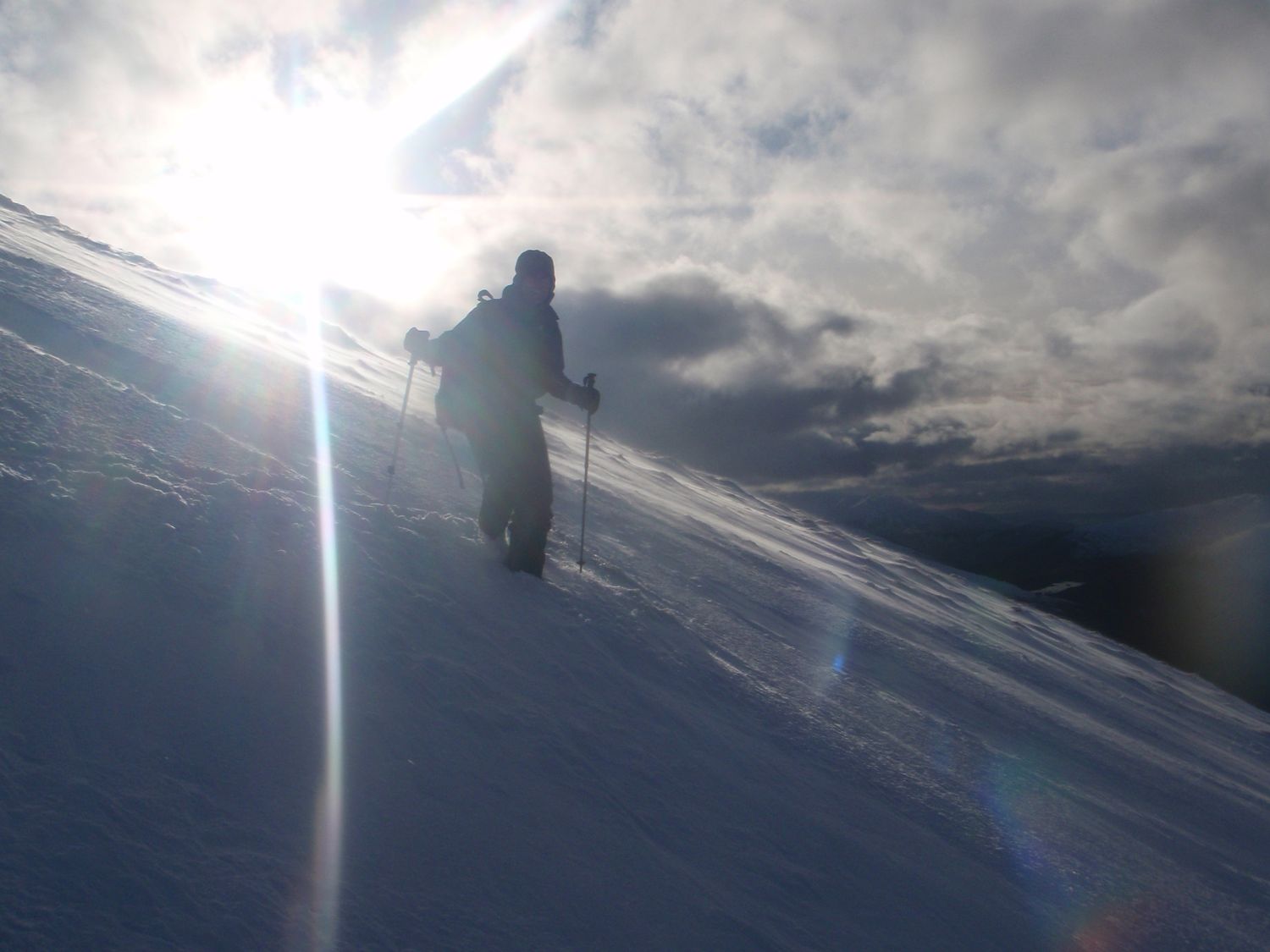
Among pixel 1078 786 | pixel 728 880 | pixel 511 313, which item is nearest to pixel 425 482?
pixel 511 313

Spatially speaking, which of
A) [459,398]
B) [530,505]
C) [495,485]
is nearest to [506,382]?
[459,398]

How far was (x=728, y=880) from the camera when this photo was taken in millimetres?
2408

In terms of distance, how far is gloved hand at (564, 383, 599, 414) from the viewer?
547 cm

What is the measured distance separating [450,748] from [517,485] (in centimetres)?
264

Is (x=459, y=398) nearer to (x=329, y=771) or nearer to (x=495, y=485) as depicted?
(x=495, y=485)

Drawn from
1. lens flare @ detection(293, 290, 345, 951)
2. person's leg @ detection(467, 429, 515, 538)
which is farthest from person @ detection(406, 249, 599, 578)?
lens flare @ detection(293, 290, 345, 951)

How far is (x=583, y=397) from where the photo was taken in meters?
5.48

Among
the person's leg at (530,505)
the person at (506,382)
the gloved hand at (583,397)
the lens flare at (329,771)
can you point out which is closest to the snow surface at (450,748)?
the lens flare at (329,771)

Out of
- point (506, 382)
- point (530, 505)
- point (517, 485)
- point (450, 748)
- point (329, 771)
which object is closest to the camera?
point (329, 771)

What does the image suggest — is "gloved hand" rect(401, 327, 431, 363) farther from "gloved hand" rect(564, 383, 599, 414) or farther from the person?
"gloved hand" rect(564, 383, 599, 414)

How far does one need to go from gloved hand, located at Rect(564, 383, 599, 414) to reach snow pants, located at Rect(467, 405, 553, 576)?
0.87 ft

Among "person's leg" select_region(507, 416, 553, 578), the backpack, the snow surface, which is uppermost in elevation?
the backpack

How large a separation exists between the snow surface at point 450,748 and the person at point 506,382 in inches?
17.3

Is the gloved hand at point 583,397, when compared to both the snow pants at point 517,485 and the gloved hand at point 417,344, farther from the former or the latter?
the gloved hand at point 417,344
